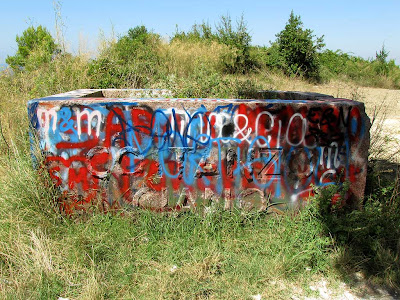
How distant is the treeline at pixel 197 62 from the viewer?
663 centimetres

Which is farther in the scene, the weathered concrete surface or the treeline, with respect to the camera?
→ the treeline

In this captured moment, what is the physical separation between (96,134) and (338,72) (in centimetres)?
1983

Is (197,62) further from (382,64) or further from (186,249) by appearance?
(382,64)

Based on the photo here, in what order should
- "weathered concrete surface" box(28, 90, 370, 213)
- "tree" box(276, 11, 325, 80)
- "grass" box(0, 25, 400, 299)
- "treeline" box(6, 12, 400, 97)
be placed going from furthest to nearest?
1. "tree" box(276, 11, 325, 80)
2. "treeline" box(6, 12, 400, 97)
3. "weathered concrete surface" box(28, 90, 370, 213)
4. "grass" box(0, 25, 400, 299)

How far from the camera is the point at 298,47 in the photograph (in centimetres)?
1641

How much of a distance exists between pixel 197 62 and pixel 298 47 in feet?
27.2

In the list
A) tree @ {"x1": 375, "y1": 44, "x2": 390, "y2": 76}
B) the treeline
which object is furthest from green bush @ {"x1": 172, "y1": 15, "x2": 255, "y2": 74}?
tree @ {"x1": 375, "y1": 44, "x2": 390, "y2": 76}

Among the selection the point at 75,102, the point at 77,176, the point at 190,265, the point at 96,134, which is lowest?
the point at 190,265

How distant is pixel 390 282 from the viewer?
303 centimetres

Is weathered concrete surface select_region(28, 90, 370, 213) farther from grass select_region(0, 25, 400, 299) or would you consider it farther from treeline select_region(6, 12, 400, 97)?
treeline select_region(6, 12, 400, 97)

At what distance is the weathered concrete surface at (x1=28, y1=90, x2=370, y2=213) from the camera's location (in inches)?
137

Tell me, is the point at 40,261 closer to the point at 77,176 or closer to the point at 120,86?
the point at 77,176

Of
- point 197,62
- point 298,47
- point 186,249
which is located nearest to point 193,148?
point 186,249

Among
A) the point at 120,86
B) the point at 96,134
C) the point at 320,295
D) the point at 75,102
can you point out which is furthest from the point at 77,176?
the point at 120,86
